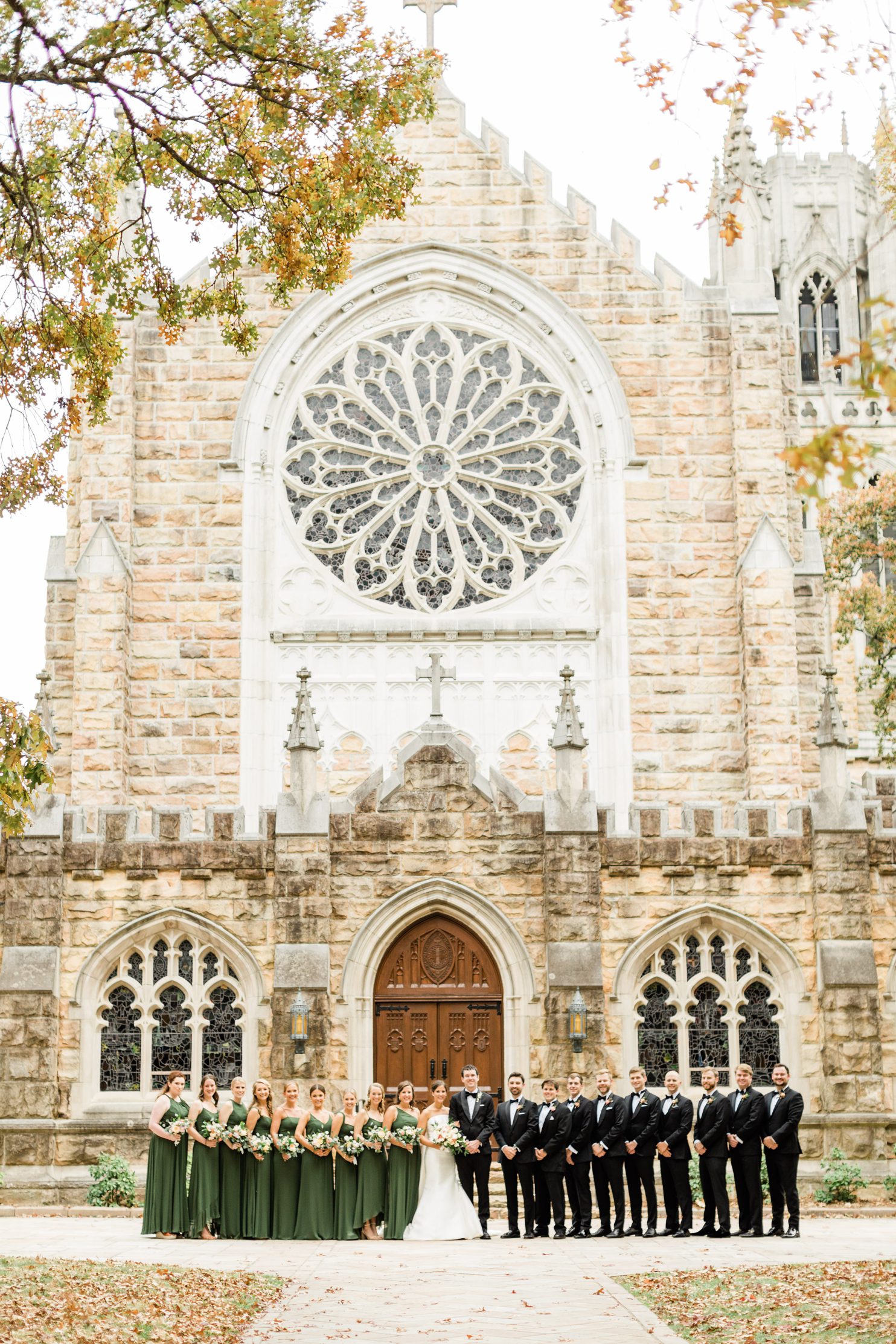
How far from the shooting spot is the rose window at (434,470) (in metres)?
25.5

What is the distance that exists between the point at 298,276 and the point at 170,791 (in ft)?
41.2

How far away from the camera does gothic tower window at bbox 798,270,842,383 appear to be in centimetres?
5091

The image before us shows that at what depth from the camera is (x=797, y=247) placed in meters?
52.5

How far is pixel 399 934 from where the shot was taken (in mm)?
19781

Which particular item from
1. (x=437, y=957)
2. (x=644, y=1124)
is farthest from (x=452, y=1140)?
(x=437, y=957)

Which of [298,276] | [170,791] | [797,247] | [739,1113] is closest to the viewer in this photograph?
[298,276]

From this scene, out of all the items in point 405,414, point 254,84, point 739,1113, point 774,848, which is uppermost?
point 405,414

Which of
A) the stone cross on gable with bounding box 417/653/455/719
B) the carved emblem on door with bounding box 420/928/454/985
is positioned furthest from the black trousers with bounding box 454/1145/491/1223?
the stone cross on gable with bounding box 417/653/455/719

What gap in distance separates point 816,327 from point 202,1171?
135 ft

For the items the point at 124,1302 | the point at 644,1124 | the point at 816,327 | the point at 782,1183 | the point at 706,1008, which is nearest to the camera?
the point at 124,1302

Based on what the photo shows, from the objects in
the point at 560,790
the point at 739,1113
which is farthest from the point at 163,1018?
the point at 739,1113

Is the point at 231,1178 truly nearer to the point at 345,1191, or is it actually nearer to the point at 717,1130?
the point at 345,1191

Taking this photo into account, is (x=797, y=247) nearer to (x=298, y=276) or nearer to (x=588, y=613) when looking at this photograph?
(x=588, y=613)

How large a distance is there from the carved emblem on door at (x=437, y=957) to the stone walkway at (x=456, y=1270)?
3.60 m
